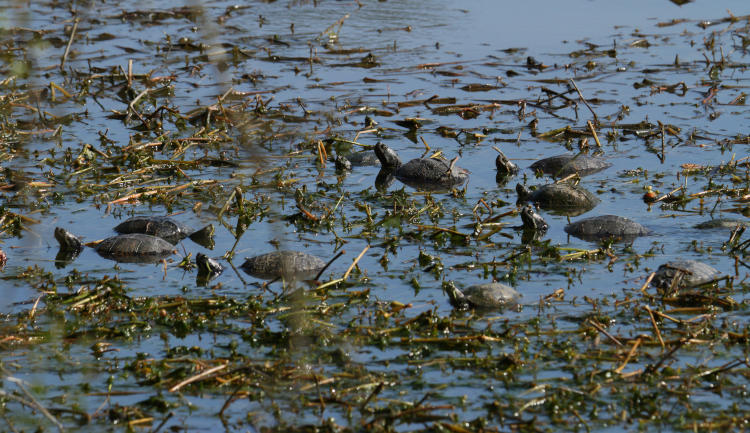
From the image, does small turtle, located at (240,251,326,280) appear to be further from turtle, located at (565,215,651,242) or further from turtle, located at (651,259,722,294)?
turtle, located at (651,259,722,294)

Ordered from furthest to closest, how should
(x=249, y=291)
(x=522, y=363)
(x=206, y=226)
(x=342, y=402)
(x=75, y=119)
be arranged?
(x=75, y=119)
(x=206, y=226)
(x=249, y=291)
(x=522, y=363)
(x=342, y=402)

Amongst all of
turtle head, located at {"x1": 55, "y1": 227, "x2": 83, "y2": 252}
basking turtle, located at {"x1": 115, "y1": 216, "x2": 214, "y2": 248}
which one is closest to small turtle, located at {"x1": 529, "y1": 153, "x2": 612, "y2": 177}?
basking turtle, located at {"x1": 115, "y1": 216, "x2": 214, "y2": 248}

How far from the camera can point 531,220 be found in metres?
7.57

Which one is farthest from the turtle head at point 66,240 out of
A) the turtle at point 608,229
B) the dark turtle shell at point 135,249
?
the turtle at point 608,229

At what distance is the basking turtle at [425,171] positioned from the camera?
8.91 m

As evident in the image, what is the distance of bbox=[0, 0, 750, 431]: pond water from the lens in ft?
16.4

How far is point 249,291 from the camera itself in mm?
6492

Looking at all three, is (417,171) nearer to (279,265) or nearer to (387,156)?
(387,156)

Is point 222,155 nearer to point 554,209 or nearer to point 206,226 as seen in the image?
point 206,226

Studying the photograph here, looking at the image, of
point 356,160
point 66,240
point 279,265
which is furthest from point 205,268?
point 356,160

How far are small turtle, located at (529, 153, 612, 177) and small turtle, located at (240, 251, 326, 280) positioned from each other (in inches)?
119

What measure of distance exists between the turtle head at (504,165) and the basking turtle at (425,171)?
28 centimetres

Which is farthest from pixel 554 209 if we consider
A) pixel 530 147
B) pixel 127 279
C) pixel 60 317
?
pixel 60 317

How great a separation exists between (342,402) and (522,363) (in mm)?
1003
